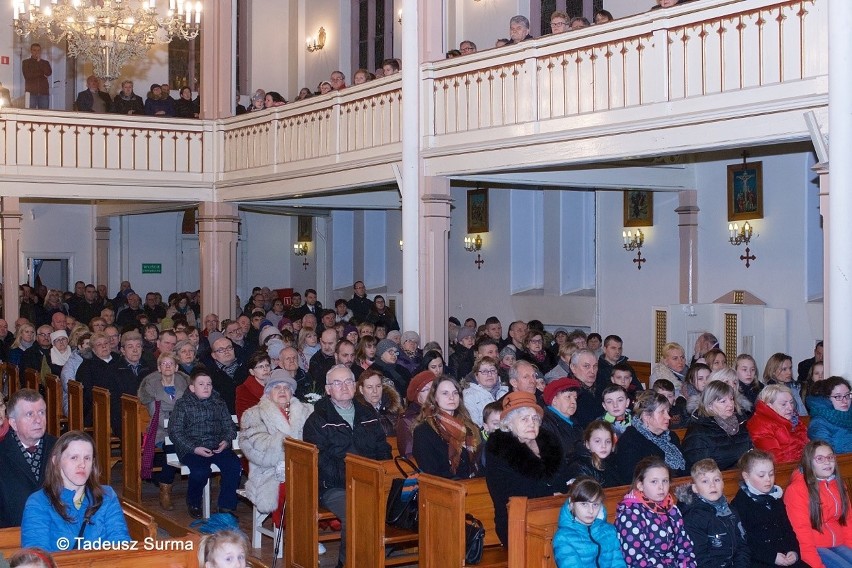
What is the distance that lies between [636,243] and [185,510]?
347 inches

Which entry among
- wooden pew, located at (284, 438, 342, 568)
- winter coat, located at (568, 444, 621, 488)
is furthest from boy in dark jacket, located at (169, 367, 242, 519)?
winter coat, located at (568, 444, 621, 488)

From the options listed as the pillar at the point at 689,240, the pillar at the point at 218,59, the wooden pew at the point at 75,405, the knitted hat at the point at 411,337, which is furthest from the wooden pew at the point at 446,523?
the pillar at the point at 218,59

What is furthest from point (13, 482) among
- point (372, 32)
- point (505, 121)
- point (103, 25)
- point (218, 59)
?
point (372, 32)

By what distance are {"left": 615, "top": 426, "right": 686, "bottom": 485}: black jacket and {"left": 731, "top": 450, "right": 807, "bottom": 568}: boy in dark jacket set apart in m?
0.53

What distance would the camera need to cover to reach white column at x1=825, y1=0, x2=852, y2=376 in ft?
28.1

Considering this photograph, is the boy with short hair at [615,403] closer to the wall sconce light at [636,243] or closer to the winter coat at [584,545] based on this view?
the winter coat at [584,545]

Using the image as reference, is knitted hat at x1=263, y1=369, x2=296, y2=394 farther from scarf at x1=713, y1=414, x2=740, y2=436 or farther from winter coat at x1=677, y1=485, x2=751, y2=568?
winter coat at x1=677, y1=485, x2=751, y2=568

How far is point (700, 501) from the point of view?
18.8 feet

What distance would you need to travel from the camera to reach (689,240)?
15125 millimetres

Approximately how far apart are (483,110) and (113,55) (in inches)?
155

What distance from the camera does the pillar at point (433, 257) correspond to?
512 inches

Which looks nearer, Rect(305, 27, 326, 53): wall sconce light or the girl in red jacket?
the girl in red jacket

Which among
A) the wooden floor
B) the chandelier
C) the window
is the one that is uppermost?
the window

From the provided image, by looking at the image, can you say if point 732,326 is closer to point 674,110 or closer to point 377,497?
point 674,110
